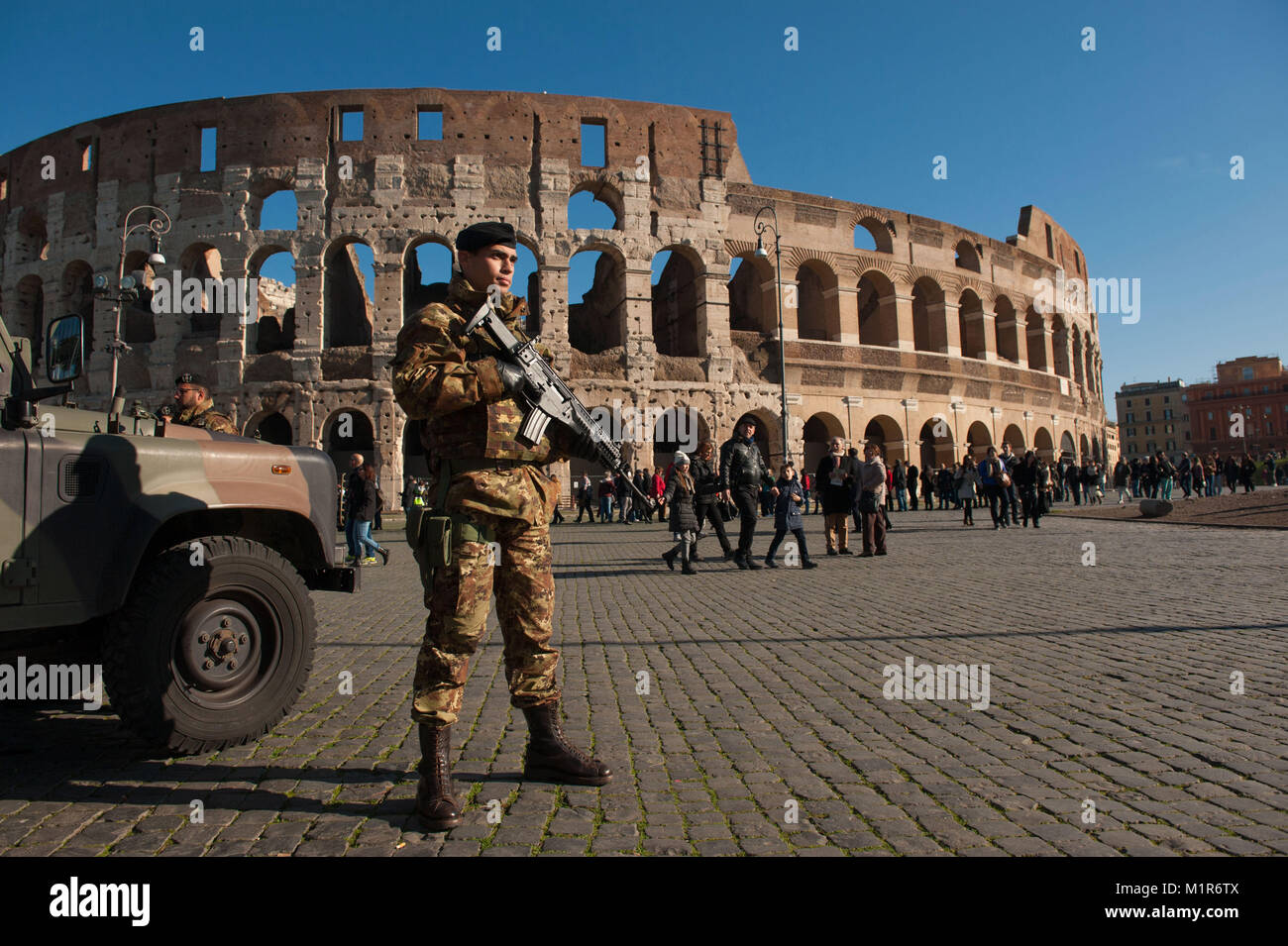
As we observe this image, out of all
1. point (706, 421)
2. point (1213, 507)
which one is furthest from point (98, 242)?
point (1213, 507)

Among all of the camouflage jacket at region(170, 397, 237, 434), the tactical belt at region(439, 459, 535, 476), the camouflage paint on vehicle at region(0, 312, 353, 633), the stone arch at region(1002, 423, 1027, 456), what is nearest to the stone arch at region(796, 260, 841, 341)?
the stone arch at region(1002, 423, 1027, 456)

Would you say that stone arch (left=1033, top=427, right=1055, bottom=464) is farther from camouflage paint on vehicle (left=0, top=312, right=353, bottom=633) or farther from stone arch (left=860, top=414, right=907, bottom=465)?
camouflage paint on vehicle (left=0, top=312, right=353, bottom=633)

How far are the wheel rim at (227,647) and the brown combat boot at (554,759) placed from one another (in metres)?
1.39

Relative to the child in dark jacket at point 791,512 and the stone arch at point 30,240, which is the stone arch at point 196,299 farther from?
the child in dark jacket at point 791,512

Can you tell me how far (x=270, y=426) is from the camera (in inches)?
1127

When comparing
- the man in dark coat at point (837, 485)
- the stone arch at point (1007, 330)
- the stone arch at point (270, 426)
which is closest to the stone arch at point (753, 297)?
the stone arch at point (1007, 330)

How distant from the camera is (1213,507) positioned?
19984 millimetres

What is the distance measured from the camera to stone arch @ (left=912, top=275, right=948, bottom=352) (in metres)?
33.2

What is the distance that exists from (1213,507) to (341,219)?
28.9 meters

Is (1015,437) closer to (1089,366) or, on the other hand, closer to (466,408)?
(1089,366)

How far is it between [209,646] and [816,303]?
31775mm

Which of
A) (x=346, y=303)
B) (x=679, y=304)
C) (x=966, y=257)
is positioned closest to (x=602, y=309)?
(x=679, y=304)
